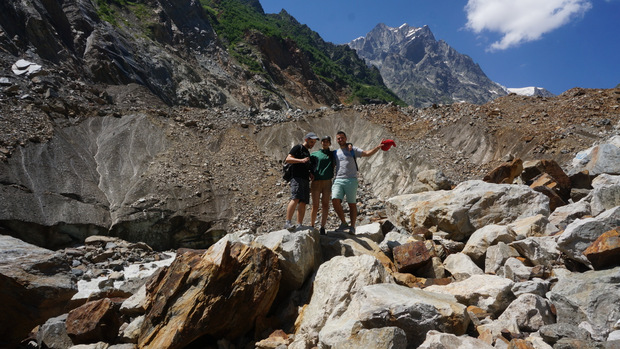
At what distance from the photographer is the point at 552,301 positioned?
402 cm

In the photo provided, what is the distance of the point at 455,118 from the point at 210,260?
19.7 m

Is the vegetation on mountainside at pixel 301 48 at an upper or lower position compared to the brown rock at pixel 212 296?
upper

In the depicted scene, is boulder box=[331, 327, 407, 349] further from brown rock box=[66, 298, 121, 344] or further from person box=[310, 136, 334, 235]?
brown rock box=[66, 298, 121, 344]

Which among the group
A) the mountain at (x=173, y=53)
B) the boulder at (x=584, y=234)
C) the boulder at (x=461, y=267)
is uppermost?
the mountain at (x=173, y=53)

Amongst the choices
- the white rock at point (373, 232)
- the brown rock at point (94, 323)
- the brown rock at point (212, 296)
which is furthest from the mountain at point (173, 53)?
the white rock at point (373, 232)

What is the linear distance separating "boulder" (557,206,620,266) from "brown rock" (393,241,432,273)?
2018 millimetres

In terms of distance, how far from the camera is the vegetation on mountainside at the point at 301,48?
201ft

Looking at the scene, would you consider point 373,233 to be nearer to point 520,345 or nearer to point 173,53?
point 520,345

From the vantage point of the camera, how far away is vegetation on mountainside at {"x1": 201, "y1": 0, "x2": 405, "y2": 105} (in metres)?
61.3

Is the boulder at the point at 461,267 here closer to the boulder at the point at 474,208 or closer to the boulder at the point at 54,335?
the boulder at the point at 474,208

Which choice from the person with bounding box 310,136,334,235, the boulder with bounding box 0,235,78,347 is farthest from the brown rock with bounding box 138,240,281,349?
the person with bounding box 310,136,334,235

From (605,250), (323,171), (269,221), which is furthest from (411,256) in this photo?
(269,221)

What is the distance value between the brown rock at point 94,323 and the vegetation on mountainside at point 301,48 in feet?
173

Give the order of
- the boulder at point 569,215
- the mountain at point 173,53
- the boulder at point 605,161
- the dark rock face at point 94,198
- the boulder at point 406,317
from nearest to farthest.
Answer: the boulder at point 406,317 < the boulder at point 569,215 < the boulder at point 605,161 < the dark rock face at point 94,198 < the mountain at point 173,53
